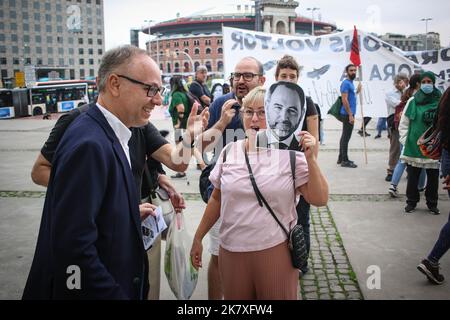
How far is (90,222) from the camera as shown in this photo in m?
1.56

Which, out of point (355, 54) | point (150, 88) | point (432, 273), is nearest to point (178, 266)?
point (150, 88)

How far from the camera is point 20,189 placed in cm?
749

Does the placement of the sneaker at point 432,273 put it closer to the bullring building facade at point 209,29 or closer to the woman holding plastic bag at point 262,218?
the woman holding plastic bag at point 262,218

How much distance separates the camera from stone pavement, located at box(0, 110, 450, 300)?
11.9 feet

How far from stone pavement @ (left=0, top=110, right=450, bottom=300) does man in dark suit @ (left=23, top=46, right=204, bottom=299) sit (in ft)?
6.73

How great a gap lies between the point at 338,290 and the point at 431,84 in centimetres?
322

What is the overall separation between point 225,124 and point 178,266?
1.05 m

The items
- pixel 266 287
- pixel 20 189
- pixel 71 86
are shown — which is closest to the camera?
pixel 266 287

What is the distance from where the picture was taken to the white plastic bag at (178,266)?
2699 millimetres

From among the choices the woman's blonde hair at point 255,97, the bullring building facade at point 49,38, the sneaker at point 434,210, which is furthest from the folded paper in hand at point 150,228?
the bullring building facade at point 49,38

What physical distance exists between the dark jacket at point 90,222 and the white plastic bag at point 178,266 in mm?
867

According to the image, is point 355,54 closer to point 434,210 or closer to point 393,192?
point 393,192

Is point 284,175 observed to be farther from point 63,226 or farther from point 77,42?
point 77,42
